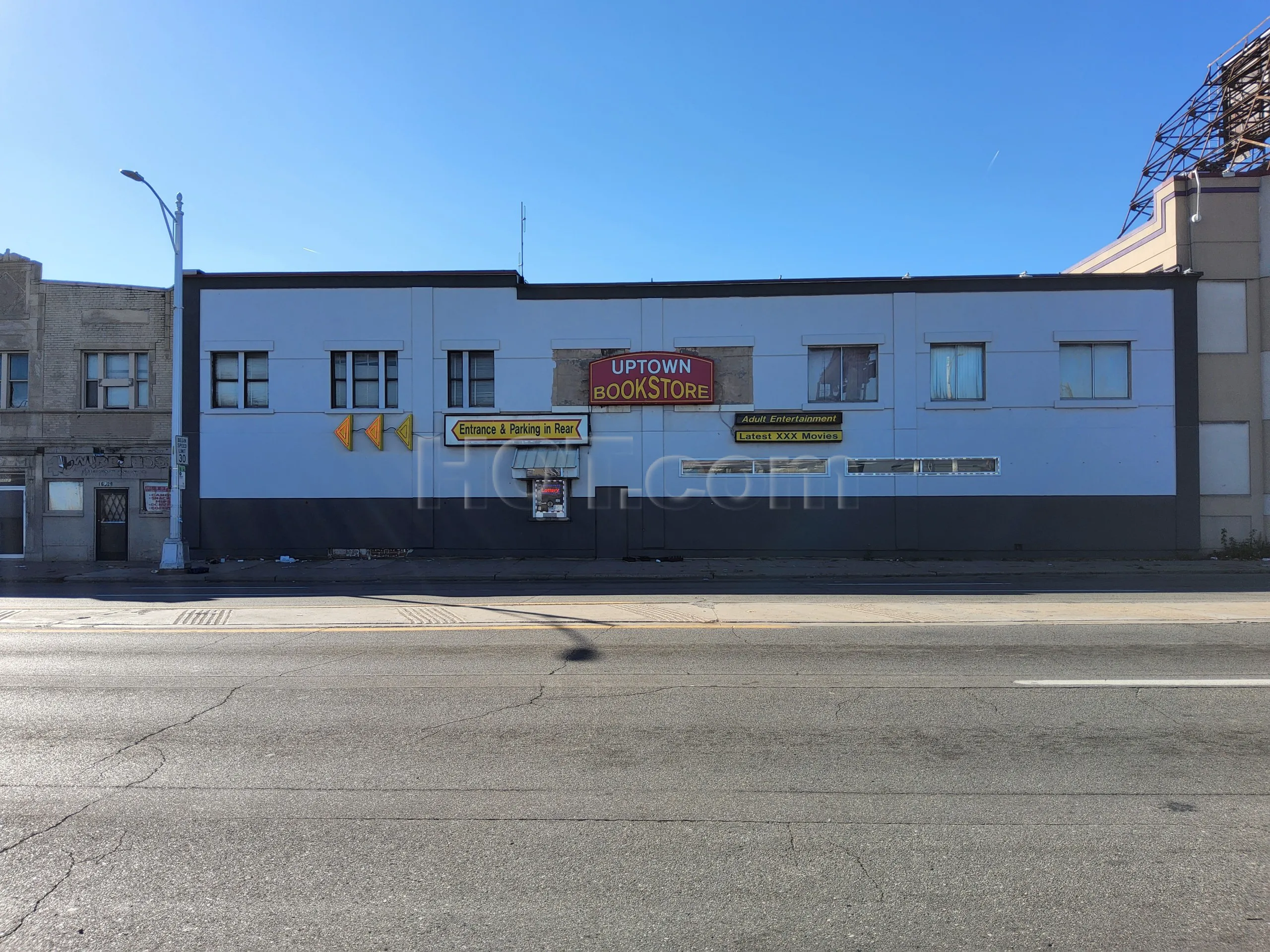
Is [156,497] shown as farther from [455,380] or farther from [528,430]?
[528,430]

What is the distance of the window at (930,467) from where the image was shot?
20.9m

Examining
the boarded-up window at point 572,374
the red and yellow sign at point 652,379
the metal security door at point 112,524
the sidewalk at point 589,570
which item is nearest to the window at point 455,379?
the boarded-up window at point 572,374

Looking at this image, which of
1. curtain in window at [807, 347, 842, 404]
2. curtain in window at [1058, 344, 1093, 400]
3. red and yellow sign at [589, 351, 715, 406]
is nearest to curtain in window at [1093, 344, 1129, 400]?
curtain in window at [1058, 344, 1093, 400]

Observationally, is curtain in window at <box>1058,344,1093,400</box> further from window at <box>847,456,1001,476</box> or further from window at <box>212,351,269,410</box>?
window at <box>212,351,269,410</box>

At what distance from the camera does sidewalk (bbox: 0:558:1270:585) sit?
17.4m

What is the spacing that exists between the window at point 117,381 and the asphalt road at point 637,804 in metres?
16.2

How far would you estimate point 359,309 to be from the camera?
70.7 ft

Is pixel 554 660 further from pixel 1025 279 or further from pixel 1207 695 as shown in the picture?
pixel 1025 279

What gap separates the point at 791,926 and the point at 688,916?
1.51 ft

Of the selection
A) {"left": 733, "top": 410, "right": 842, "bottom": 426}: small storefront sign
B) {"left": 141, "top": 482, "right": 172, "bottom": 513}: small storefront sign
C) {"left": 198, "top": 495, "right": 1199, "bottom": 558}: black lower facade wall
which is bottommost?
{"left": 198, "top": 495, "right": 1199, "bottom": 558}: black lower facade wall

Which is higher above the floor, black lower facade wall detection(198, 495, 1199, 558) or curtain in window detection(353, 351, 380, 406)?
curtain in window detection(353, 351, 380, 406)

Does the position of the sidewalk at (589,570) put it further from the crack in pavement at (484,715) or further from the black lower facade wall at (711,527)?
the crack in pavement at (484,715)

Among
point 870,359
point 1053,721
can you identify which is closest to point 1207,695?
point 1053,721

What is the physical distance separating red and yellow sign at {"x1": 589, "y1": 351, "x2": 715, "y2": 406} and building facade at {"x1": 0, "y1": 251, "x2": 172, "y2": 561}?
12658 mm
